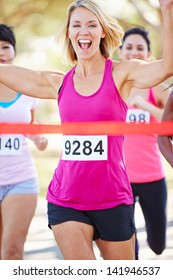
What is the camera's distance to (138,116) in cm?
559

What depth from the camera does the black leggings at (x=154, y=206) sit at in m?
5.39

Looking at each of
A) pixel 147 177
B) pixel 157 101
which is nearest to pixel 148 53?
pixel 157 101

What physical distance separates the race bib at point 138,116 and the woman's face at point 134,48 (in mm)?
389

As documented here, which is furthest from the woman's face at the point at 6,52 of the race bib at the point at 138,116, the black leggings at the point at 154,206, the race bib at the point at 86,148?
the race bib at the point at 86,148

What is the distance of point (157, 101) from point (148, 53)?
19.5 inches

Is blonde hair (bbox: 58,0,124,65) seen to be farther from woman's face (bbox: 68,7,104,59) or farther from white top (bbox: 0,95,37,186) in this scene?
white top (bbox: 0,95,37,186)

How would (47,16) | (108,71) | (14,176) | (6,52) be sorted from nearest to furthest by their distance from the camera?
(108,71)
(14,176)
(6,52)
(47,16)

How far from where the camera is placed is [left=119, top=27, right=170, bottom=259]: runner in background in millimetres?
5402

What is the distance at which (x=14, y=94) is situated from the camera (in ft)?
16.4

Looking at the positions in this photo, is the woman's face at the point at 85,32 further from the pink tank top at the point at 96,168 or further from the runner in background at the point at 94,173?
the pink tank top at the point at 96,168

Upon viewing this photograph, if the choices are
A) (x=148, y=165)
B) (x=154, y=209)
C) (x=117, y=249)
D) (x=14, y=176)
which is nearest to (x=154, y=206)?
(x=154, y=209)

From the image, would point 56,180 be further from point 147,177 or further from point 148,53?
point 148,53

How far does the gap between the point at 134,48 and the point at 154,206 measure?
1142 millimetres

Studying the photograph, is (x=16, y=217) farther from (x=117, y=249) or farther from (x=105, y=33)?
(x=105, y=33)
